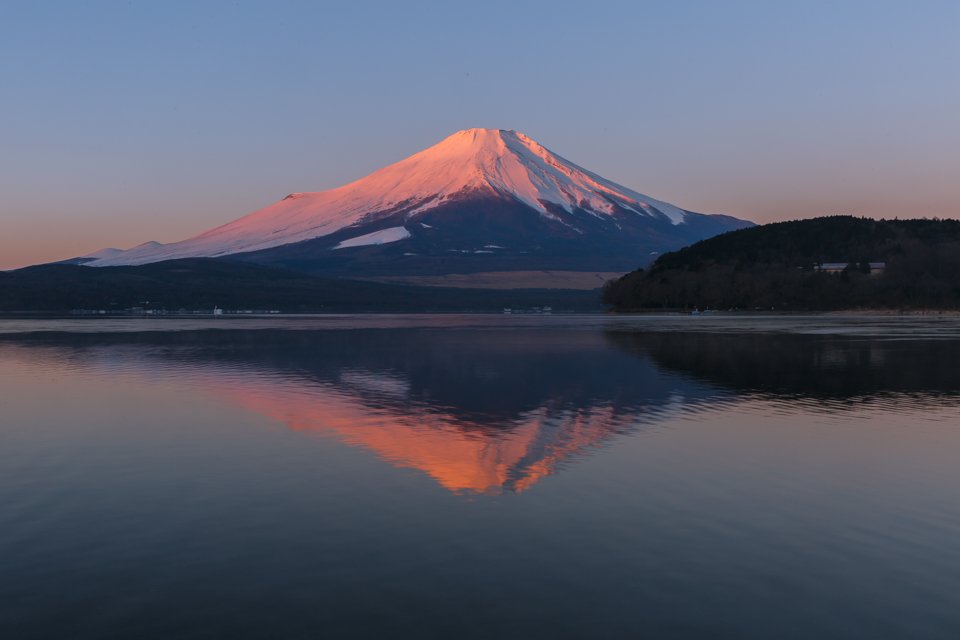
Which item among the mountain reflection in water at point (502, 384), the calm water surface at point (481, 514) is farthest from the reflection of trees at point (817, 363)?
the calm water surface at point (481, 514)

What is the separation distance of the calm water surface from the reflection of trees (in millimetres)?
2721

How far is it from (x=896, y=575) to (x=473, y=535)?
6.04 metres

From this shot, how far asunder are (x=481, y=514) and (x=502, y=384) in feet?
77.2

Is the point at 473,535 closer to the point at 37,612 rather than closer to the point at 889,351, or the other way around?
the point at 37,612

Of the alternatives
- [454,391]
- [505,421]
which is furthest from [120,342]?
[505,421]

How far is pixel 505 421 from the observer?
26.5m

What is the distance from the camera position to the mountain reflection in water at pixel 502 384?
22.2 meters

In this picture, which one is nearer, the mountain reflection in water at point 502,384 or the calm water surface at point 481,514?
the calm water surface at point 481,514

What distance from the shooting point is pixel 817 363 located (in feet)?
159

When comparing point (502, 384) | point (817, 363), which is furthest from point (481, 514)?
point (817, 363)

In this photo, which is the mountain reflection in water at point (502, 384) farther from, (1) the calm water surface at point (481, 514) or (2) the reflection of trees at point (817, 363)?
(1) the calm water surface at point (481, 514)

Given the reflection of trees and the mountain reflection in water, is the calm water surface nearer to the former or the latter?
the mountain reflection in water

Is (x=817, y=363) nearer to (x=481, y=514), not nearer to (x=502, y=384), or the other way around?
(x=502, y=384)

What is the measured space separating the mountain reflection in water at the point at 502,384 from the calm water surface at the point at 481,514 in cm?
26
